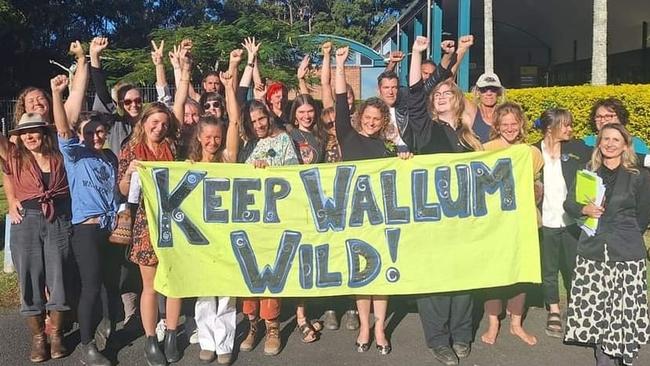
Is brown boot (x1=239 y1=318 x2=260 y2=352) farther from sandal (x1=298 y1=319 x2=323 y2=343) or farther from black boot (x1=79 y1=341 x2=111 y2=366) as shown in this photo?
black boot (x1=79 y1=341 x2=111 y2=366)

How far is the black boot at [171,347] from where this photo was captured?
176 inches

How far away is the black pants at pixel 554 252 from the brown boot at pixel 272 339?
212cm

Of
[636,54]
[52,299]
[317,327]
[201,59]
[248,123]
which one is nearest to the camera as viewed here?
[52,299]

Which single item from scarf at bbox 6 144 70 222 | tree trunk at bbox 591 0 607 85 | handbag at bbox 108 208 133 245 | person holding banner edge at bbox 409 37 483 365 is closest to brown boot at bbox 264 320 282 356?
person holding banner edge at bbox 409 37 483 365

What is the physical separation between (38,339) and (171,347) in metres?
0.91

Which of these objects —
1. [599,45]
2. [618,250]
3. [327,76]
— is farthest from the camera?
[599,45]

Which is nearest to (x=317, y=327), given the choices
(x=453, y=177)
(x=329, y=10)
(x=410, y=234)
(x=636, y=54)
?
(x=410, y=234)

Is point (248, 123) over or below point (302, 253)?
over

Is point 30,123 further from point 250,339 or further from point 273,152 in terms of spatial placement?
point 250,339

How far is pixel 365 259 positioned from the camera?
458 centimetres

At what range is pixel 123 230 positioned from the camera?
4523 mm

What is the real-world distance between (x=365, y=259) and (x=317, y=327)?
870mm

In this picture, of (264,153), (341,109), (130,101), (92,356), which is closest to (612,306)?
(341,109)

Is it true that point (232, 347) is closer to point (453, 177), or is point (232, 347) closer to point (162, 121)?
point (162, 121)
